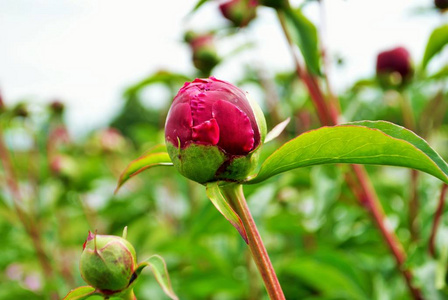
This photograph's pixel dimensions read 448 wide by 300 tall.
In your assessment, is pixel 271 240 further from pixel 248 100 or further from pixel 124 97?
pixel 248 100

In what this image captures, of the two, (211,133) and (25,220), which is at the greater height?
(211,133)

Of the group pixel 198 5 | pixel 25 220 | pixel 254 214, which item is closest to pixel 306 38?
pixel 198 5

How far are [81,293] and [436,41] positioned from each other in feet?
2.05

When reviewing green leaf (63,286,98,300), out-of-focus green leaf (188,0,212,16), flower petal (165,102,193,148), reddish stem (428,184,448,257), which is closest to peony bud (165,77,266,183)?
flower petal (165,102,193,148)

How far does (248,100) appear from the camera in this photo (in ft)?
1.30

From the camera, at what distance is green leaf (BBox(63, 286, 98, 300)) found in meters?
0.40

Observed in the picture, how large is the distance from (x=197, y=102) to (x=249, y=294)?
2.36 ft

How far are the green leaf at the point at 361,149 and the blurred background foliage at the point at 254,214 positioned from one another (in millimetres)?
259

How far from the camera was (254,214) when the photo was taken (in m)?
0.83

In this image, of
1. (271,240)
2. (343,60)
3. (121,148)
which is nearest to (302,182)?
(343,60)

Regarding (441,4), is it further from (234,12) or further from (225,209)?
(225,209)

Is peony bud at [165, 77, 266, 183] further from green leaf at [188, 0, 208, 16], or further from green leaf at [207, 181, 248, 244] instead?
green leaf at [188, 0, 208, 16]

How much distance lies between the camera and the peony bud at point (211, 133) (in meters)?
0.38

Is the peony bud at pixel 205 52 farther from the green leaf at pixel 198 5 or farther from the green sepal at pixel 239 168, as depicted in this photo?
the green sepal at pixel 239 168
